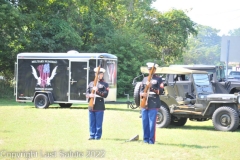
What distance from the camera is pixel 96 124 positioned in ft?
43.9

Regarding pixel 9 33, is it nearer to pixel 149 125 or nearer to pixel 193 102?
pixel 193 102

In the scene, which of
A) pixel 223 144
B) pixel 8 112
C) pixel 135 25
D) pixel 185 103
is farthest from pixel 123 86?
pixel 223 144

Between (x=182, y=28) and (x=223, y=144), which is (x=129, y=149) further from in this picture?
(x=182, y=28)

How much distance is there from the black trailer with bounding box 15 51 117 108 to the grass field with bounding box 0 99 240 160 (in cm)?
476

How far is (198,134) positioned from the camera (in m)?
15.6

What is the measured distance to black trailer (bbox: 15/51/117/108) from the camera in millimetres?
24438

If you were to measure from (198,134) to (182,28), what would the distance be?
99.9 ft

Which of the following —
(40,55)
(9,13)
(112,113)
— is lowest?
(112,113)

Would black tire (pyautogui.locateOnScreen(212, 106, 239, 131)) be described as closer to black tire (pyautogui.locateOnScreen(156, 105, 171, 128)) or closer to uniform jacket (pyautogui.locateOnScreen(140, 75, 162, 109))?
black tire (pyautogui.locateOnScreen(156, 105, 171, 128))

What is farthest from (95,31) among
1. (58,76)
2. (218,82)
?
(218,82)

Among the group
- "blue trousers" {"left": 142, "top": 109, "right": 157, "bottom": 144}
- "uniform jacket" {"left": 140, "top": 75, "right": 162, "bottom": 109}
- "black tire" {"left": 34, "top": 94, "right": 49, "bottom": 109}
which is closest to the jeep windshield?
"uniform jacket" {"left": 140, "top": 75, "right": 162, "bottom": 109}

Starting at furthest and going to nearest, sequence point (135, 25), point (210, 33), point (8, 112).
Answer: point (210, 33)
point (135, 25)
point (8, 112)

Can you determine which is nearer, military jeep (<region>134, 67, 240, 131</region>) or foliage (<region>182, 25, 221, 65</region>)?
military jeep (<region>134, 67, 240, 131</region>)

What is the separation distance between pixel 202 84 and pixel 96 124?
594 cm
